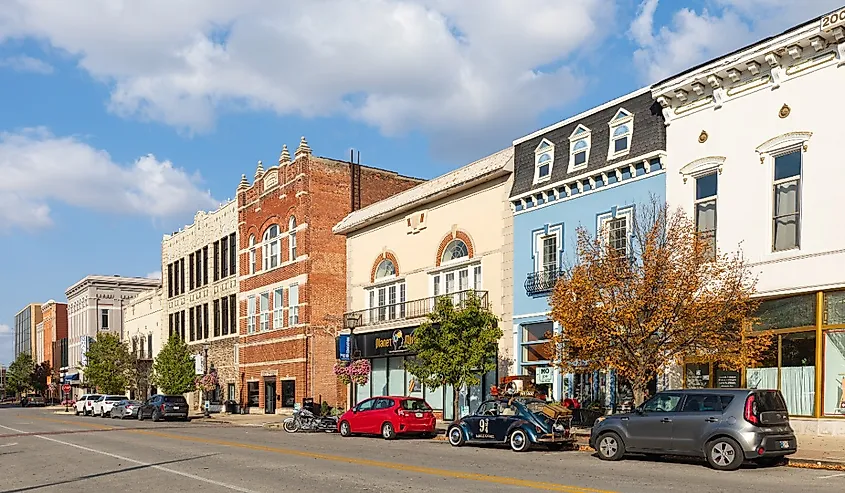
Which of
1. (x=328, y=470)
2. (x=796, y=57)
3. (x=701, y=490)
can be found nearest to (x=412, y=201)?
(x=796, y=57)

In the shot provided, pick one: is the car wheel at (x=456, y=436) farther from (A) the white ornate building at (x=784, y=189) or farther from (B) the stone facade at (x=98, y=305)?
(B) the stone facade at (x=98, y=305)

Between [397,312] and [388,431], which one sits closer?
[388,431]

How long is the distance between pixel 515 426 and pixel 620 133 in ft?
34.4

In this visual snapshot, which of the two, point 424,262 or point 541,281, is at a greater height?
point 424,262

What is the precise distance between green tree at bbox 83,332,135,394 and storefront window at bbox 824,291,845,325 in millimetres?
56251

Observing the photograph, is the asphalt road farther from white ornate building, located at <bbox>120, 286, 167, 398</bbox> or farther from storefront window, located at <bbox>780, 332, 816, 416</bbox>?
white ornate building, located at <bbox>120, 286, 167, 398</bbox>

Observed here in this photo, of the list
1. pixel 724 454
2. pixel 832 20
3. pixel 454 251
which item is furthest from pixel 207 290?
pixel 724 454

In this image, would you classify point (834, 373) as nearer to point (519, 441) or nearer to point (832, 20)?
point (519, 441)

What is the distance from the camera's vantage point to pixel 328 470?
1744 centimetres

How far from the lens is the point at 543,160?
30828 millimetres

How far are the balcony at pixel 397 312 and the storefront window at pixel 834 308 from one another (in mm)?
12873

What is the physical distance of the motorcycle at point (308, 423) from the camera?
32000mm

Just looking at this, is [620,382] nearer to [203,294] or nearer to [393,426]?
[393,426]

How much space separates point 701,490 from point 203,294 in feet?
164
